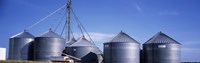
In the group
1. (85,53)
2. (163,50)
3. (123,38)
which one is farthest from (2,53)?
(163,50)

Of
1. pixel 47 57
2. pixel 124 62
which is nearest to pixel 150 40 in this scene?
pixel 124 62

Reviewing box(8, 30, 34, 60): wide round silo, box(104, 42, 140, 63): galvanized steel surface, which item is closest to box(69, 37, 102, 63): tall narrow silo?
box(104, 42, 140, 63): galvanized steel surface

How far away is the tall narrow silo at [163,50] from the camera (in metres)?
91.5

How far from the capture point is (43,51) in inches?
3974

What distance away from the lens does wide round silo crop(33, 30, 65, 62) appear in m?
101

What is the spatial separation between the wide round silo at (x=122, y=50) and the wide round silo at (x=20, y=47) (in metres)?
27.5

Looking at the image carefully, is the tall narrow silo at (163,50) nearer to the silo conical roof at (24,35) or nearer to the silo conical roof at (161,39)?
the silo conical roof at (161,39)

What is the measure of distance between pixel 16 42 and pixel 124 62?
125 feet

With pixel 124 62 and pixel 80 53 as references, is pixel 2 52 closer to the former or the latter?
pixel 80 53

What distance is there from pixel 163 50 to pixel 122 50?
38.2 feet

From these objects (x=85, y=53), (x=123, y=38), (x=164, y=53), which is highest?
(x=123, y=38)

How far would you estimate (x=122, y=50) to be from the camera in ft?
298

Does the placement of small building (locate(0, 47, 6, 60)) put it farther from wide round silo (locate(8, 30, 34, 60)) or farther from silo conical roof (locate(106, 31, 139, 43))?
silo conical roof (locate(106, 31, 139, 43))

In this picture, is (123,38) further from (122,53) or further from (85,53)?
(85,53)
